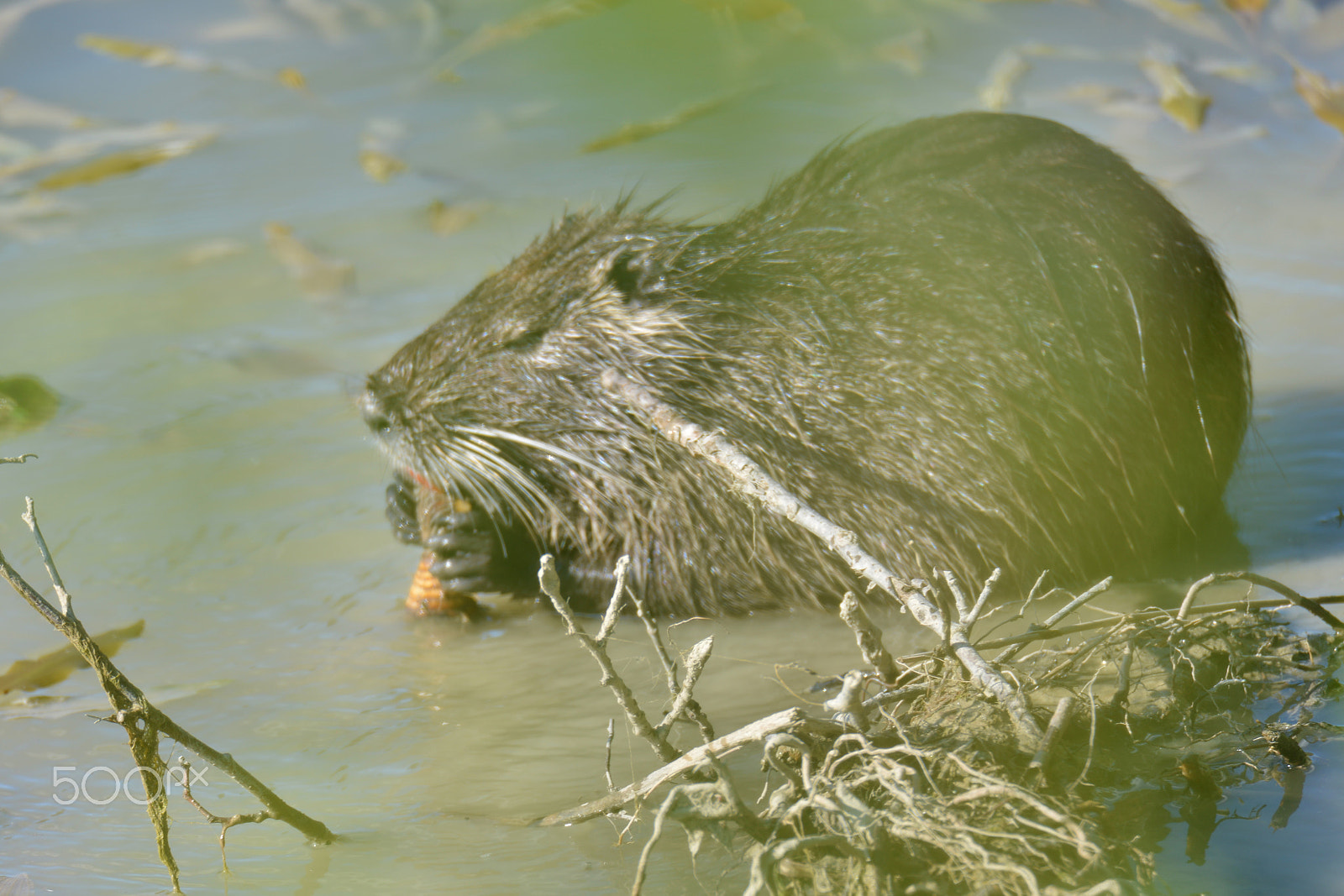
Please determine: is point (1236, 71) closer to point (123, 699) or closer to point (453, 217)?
point (453, 217)

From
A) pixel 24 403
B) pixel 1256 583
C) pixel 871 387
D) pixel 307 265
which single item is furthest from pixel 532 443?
pixel 307 265

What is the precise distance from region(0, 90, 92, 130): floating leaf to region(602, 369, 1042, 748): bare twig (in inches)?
163

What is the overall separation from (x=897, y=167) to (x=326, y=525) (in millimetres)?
1901

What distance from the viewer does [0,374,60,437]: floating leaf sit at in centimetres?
428

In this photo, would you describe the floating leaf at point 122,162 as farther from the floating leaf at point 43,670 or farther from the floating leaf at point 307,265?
the floating leaf at point 43,670

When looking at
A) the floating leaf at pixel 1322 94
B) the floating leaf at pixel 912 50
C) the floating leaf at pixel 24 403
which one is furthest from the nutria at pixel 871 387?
the floating leaf at pixel 1322 94

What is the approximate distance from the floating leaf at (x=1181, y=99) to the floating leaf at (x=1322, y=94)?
40cm

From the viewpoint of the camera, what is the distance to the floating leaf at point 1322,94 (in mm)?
5645

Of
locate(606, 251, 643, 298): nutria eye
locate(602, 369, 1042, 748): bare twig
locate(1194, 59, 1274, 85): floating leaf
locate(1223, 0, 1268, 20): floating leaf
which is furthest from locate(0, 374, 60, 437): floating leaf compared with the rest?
locate(1223, 0, 1268, 20): floating leaf

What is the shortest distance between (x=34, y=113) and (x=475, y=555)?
3693 mm

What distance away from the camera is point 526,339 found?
3.28 metres

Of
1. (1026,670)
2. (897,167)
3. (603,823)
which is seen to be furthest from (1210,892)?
(897,167)

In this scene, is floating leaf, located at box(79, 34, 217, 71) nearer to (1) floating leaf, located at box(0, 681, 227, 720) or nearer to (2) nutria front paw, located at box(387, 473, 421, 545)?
(2) nutria front paw, located at box(387, 473, 421, 545)

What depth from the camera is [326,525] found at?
3783 mm
